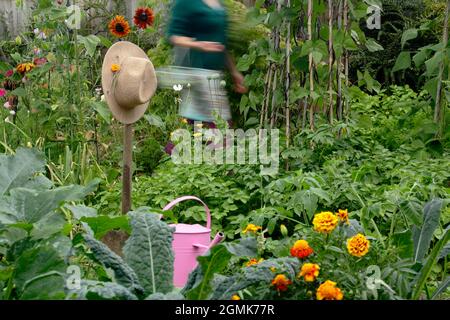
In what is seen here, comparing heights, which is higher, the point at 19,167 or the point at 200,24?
the point at 200,24

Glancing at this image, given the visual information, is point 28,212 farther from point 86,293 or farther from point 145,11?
point 145,11

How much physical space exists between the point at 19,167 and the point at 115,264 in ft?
2.16

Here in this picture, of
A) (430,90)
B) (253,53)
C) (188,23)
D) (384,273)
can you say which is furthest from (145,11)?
(384,273)

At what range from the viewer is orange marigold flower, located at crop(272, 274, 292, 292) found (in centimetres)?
185

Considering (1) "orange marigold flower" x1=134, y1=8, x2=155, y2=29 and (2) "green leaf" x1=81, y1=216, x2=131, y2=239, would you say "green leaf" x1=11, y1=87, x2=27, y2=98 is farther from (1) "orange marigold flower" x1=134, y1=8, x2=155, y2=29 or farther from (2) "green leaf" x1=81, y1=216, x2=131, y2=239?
(2) "green leaf" x1=81, y1=216, x2=131, y2=239

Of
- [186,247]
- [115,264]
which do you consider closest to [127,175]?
[186,247]

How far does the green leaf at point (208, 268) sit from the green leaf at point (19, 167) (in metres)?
0.77

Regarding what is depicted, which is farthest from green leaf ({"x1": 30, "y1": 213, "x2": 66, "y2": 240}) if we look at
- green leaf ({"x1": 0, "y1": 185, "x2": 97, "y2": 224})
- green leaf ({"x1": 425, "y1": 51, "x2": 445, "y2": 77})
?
green leaf ({"x1": 425, "y1": 51, "x2": 445, "y2": 77})

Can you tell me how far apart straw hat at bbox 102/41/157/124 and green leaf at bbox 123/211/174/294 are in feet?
4.31

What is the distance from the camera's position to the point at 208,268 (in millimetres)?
1867

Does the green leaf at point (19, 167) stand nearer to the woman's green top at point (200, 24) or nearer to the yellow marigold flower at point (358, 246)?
the yellow marigold flower at point (358, 246)

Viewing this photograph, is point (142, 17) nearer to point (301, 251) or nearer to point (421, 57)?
point (421, 57)

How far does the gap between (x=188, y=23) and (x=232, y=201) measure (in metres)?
0.90
